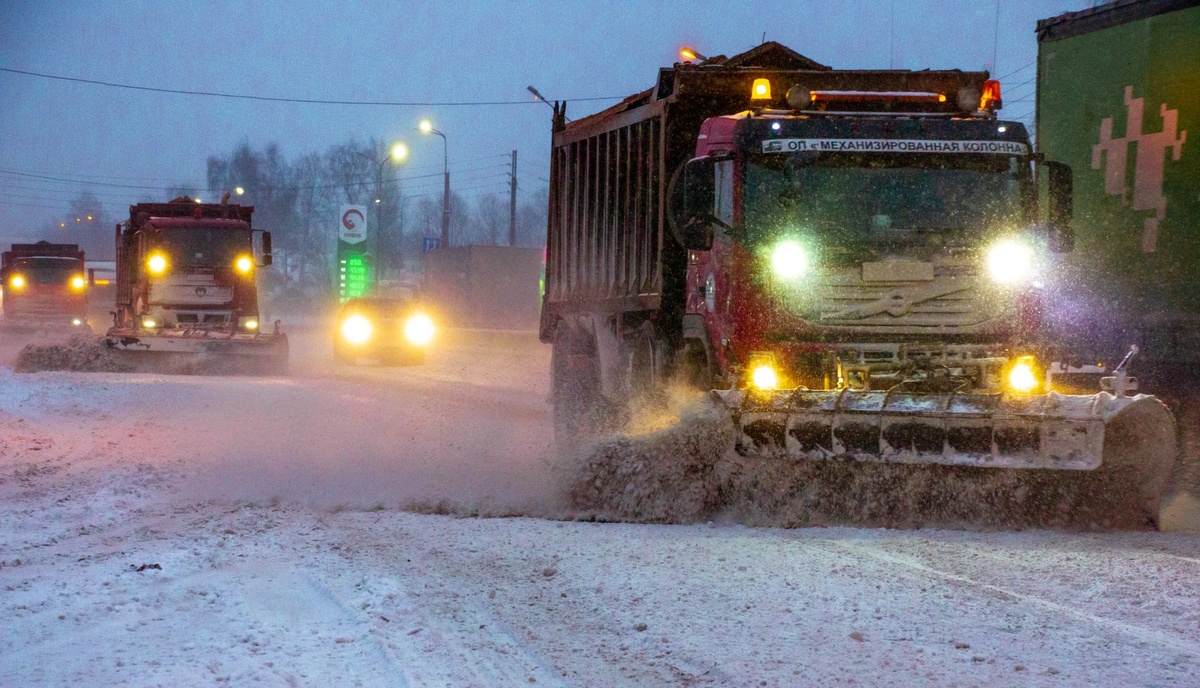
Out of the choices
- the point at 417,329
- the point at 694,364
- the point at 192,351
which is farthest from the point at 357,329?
the point at 694,364

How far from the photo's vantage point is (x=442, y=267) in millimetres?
64562

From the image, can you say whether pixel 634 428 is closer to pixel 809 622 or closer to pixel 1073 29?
pixel 809 622

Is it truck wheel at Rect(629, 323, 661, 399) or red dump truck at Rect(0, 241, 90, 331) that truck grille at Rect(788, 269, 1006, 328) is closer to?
truck wheel at Rect(629, 323, 661, 399)

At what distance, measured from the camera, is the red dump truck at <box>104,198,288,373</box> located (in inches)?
889

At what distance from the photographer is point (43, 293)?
1464 inches

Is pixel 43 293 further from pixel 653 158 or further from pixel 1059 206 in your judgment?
pixel 1059 206

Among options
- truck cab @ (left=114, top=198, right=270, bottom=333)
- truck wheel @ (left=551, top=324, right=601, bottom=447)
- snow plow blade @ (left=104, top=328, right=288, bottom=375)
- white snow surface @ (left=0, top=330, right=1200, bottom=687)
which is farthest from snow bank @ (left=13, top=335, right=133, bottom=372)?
white snow surface @ (left=0, top=330, right=1200, bottom=687)

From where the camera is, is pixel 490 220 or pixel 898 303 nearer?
pixel 898 303

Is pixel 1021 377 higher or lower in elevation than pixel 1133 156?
lower

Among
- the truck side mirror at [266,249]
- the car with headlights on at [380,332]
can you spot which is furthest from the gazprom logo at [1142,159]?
the car with headlights on at [380,332]

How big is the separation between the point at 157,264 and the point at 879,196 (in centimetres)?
1837

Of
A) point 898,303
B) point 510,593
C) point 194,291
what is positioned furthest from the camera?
point 194,291

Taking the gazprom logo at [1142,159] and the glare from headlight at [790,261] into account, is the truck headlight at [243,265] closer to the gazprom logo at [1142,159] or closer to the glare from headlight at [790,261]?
the gazprom logo at [1142,159]

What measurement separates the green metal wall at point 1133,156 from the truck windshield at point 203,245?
1717cm
